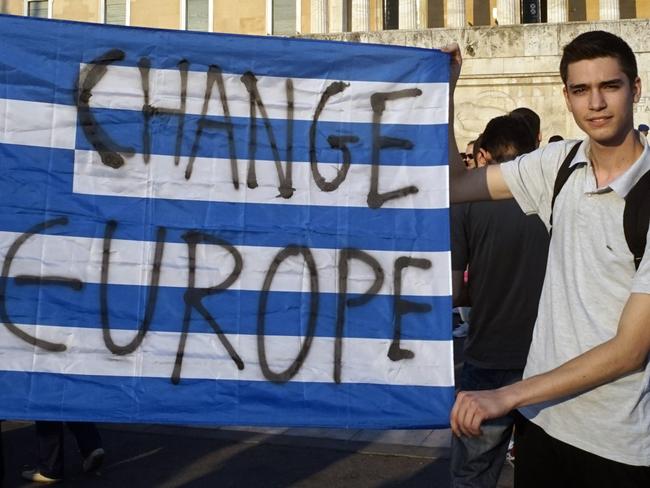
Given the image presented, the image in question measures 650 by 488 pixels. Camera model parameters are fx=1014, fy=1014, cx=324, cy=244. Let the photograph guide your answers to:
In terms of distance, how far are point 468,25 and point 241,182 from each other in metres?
31.9

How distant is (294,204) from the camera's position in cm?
338

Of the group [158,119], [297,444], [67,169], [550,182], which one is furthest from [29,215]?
[297,444]

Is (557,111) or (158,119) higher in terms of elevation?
(557,111)

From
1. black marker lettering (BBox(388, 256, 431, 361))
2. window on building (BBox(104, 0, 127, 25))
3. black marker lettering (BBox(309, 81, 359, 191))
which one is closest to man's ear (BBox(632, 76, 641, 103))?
black marker lettering (BBox(388, 256, 431, 361))

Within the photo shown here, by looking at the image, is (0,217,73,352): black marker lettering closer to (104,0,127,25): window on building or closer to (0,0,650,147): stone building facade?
(0,0,650,147): stone building facade

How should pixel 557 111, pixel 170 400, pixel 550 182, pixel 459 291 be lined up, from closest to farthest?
pixel 550 182
pixel 170 400
pixel 459 291
pixel 557 111

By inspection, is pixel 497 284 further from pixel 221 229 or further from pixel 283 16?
pixel 283 16

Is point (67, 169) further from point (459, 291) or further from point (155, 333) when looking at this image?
point (459, 291)

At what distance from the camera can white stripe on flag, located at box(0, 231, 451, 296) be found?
3.28 m

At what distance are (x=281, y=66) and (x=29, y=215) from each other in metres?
0.97

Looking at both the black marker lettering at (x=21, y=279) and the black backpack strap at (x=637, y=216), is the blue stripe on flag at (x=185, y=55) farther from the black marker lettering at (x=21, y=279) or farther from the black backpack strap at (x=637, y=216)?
the black backpack strap at (x=637, y=216)

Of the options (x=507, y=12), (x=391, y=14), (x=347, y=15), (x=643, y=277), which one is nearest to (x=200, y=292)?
(x=643, y=277)

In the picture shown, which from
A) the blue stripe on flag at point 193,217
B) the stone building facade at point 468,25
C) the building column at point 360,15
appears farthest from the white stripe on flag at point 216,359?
the building column at point 360,15

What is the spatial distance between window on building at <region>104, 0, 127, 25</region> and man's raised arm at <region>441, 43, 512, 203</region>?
33.9m
